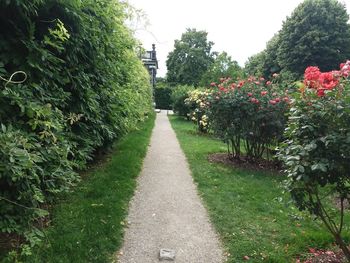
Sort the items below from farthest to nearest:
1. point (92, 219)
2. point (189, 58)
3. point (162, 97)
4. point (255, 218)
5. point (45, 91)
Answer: point (189, 58)
point (162, 97)
point (255, 218)
point (92, 219)
point (45, 91)

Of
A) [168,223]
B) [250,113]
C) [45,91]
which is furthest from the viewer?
[250,113]

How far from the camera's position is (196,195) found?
5605 millimetres

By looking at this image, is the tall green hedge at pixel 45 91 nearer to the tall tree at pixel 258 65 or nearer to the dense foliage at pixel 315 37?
the dense foliage at pixel 315 37

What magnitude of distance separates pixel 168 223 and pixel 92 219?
3.50ft

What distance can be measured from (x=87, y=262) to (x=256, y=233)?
7.23 feet

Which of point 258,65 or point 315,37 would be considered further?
point 258,65

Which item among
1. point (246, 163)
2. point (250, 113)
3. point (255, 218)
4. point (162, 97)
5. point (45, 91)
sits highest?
point (162, 97)

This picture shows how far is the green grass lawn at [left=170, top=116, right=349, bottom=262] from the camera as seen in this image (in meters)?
3.64

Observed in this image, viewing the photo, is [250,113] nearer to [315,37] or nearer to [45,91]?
[45,91]

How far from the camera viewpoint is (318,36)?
2538cm

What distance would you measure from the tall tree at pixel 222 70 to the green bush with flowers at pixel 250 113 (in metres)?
14.6

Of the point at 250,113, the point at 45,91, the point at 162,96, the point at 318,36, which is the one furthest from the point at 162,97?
the point at 45,91

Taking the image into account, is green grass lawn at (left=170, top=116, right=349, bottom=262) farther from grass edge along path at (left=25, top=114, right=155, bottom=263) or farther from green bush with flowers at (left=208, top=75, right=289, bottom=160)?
grass edge along path at (left=25, top=114, right=155, bottom=263)

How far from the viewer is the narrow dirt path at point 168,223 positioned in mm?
3566
